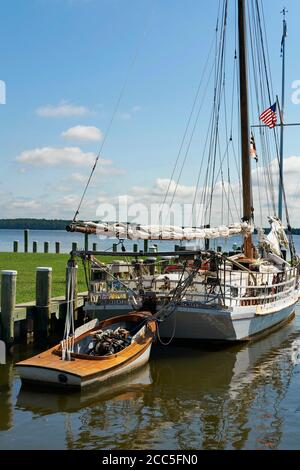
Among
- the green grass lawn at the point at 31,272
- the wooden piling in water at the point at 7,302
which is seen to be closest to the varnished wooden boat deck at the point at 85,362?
the wooden piling in water at the point at 7,302

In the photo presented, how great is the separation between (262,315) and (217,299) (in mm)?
2428

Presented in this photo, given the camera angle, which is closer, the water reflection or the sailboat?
the water reflection

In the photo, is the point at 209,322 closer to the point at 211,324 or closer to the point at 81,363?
the point at 211,324

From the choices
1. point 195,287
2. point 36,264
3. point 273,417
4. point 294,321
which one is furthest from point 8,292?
point 36,264

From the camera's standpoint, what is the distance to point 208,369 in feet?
47.9

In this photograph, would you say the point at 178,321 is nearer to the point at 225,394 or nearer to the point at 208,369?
the point at 208,369

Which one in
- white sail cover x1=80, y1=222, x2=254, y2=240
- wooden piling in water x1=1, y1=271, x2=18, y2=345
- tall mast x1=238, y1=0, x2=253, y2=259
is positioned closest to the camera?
wooden piling in water x1=1, y1=271, x2=18, y2=345

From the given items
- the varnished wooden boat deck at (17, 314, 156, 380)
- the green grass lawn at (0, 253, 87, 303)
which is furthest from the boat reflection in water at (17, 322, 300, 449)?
the green grass lawn at (0, 253, 87, 303)

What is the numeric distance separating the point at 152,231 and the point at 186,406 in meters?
6.52

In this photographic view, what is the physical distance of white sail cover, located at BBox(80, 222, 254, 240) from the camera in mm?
16094

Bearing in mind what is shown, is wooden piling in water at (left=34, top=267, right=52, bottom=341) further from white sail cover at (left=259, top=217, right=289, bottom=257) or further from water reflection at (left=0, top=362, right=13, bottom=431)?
white sail cover at (left=259, top=217, right=289, bottom=257)

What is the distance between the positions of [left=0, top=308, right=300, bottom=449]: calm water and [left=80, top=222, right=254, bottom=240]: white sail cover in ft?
11.6

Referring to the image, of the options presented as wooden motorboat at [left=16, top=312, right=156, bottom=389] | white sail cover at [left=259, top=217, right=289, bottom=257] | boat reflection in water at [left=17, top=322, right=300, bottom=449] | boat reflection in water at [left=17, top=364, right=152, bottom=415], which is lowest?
boat reflection in water at [left=17, top=322, right=300, bottom=449]

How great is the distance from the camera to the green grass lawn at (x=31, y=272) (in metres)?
20.0
